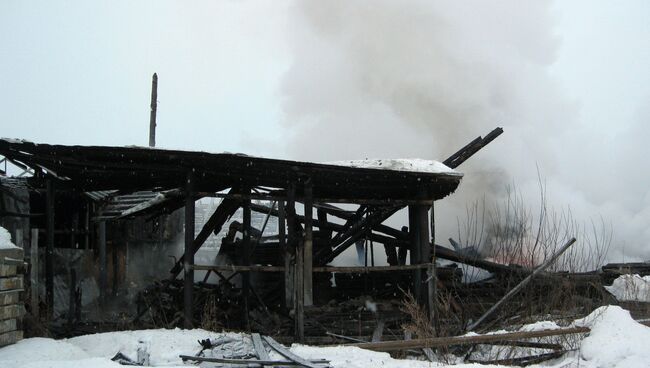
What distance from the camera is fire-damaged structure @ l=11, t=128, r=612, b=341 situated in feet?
29.0

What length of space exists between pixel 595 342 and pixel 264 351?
4.54 m

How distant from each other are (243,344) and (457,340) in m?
2.85

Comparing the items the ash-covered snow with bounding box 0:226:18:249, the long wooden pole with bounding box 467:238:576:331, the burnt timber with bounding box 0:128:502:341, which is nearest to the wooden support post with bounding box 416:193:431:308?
the burnt timber with bounding box 0:128:502:341

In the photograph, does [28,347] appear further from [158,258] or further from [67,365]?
[158,258]

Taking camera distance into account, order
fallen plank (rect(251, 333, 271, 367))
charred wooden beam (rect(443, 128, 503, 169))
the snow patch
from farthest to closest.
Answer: charred wooden beam (rect(443, 128, 503, 169)) → the snow patch → fallen plank (rect(251, 333, 271, 367))

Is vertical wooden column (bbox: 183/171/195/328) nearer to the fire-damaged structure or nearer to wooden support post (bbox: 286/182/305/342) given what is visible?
the fire-damaged structure

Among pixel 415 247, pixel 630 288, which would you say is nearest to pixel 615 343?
pixel 415 247

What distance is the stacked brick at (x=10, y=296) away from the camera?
675 cm

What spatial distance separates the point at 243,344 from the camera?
7516 mm

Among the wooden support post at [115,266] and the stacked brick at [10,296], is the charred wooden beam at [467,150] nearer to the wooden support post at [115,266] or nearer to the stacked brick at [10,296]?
the wooden support post at [115,266]

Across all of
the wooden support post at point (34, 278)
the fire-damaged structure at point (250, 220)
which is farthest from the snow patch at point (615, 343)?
the wooden support post at point (34, 278)

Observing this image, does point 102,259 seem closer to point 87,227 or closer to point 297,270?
point 87,227

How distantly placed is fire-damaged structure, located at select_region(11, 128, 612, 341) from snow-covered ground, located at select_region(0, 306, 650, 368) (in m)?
1.11

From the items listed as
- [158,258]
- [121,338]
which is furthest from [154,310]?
[158,258]
